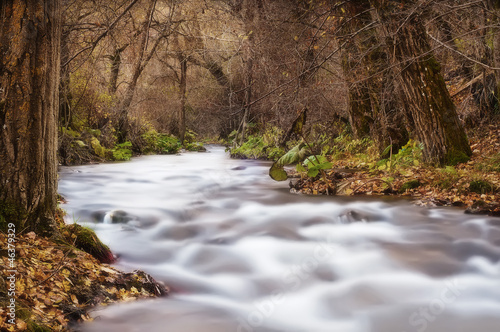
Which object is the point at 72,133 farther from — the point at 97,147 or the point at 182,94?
the point at 182,94

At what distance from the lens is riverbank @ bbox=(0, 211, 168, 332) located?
114 inches

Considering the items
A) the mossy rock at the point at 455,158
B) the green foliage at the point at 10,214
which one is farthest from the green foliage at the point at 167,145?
the green foliage at the point at 10,214

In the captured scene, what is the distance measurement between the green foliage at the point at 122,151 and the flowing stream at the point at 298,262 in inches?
294

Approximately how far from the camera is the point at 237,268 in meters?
5.38

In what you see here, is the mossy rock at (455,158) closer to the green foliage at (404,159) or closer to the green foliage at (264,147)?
the green foliage at (404,159)

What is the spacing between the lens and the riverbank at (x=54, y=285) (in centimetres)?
289

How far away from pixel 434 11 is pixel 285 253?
6027mm

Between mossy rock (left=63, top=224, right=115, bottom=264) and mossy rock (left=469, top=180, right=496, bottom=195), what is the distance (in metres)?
5.59

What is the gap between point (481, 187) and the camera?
6.94 meters

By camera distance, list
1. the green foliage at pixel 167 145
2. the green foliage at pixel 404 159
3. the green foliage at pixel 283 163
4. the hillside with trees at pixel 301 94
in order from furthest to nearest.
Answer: the green foliage at pixel 167 145
the green foliage at pixel 404 159
the green foliage at pixel 283 163
the hillside with trees at pixel 301 94

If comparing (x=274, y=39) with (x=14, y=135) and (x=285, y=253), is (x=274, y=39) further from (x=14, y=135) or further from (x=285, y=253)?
(x=14, y=135)

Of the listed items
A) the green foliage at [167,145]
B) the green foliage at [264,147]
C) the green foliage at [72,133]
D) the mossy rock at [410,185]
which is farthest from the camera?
the green foliage at [167,145]

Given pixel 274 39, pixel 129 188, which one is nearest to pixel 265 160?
pixel 274 39

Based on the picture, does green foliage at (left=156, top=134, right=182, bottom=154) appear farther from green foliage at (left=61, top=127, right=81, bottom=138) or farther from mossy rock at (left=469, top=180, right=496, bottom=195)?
mossy rock at (left=469, top=180, right=496, bottom=195)
